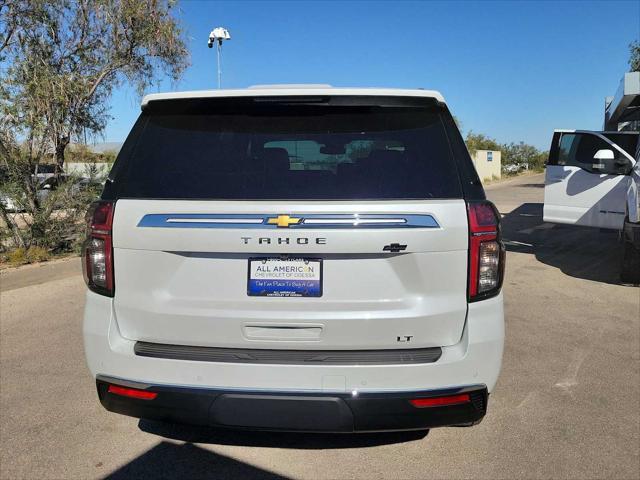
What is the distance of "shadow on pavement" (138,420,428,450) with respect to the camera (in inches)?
124

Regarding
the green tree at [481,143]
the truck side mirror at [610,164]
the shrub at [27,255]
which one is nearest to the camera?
A: the truck side mirror at [610,164]

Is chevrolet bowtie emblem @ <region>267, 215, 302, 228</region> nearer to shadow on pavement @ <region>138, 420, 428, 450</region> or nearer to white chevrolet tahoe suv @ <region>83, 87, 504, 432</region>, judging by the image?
white chevrolet tahoe suv @ <region>83, 87, 504, 432</region>

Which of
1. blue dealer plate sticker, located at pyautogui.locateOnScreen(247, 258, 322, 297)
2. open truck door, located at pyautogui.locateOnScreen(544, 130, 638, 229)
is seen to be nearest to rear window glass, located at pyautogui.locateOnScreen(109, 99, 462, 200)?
blue dealer plate sticker, located at pyautogui.locateOnScreen(247, 258, 322, 297)

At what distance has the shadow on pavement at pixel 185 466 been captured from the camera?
2873 mm

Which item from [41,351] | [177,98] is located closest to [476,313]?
[177,98]

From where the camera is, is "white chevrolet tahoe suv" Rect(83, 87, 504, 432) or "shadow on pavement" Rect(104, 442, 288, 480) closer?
"white chevrolet tahoe suv" Rect(83, 87, 504, 432)

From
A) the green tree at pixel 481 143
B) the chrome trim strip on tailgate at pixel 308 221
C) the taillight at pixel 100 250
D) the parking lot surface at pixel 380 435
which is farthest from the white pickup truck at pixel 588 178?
the green tree at pixel 481 143

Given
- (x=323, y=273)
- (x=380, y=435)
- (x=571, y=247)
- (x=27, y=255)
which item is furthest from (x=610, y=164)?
(x=27, y=255)

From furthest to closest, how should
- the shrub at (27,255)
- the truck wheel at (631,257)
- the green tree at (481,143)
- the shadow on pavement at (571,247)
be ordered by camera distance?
the green tree at (481,143), the shrub at (27,255), the shadow on pavement at (571,247), the truck wheel at (631,257)

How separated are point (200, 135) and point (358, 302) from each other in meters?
1.18

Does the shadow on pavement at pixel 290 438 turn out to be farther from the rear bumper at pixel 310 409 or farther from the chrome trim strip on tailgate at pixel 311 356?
the chrome trim strip on tailgate at pixel 311 356

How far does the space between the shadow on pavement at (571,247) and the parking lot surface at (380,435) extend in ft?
8.44

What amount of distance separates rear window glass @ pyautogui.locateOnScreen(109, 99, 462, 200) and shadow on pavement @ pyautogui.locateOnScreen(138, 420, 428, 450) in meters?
1.56

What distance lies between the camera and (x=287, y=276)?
2434 mm
